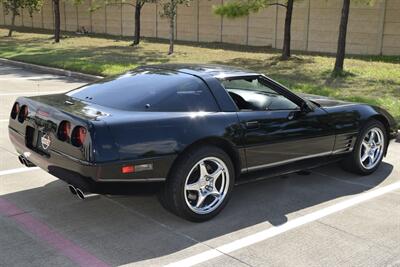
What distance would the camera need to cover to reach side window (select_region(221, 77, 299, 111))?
16.4ft

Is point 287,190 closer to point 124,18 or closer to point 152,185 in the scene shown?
point 152,185

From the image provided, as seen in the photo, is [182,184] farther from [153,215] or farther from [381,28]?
[381,28]

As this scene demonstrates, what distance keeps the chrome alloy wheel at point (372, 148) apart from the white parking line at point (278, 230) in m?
0.43

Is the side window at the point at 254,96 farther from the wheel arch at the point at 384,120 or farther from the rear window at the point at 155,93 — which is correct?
the wheel arch at the point at 384,120

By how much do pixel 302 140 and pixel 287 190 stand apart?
583mm

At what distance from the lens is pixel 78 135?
161 inches

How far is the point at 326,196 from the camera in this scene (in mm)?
5297

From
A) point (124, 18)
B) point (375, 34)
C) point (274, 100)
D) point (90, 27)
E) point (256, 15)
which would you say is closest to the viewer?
point (274, 100)

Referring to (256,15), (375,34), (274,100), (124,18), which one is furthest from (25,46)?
(274,100)

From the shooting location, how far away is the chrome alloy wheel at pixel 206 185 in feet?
14.6

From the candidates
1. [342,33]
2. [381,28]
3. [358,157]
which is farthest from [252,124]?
[381,28]

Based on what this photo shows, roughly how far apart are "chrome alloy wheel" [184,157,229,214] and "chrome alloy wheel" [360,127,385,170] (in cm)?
212

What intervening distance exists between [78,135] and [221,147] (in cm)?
129

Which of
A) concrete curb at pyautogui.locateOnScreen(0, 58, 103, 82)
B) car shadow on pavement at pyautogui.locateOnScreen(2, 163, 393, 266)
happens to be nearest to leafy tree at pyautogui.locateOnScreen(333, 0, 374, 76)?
concrete curb at pyautogui.locateOnScreen(0, 58, 103, 82)
